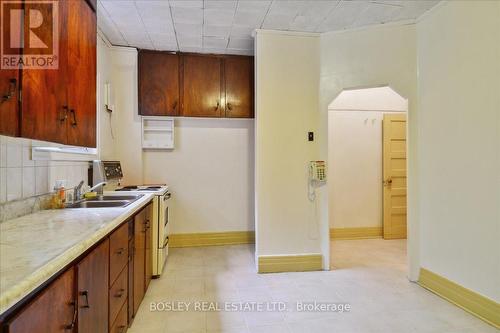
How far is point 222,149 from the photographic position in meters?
3.91

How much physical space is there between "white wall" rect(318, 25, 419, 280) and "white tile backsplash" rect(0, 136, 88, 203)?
2.60m

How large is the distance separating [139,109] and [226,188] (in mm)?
1627

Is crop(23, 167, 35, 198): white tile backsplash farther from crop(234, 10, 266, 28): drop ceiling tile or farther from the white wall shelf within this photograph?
crop(234, 10, 266, 28): drop ceiling tile

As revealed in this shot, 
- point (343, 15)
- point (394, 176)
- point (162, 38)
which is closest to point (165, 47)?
point (162, 38)

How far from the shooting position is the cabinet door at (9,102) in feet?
3.36

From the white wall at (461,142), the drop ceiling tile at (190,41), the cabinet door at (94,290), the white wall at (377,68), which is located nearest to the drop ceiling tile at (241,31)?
the drop ceiling tile at (190,41)

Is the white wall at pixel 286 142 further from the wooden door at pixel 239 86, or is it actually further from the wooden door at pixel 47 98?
the wooden door at pixel 47 98

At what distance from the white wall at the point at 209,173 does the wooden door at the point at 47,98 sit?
2.32 m

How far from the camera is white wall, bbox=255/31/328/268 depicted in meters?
3.01

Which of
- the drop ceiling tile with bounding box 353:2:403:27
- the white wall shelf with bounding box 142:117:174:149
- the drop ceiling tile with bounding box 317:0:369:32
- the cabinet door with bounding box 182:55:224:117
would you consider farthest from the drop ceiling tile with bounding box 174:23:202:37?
the drop ceiling tile with bounding box 353:2:403:27

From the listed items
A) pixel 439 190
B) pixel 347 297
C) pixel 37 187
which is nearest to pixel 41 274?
pixel 37 187

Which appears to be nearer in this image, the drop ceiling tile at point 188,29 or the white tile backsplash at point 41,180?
the white tile backsplash at point 41,180

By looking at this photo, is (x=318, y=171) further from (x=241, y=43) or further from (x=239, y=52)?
(x=239, y=52)

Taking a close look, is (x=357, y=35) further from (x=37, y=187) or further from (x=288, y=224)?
(x=37, y=187)
